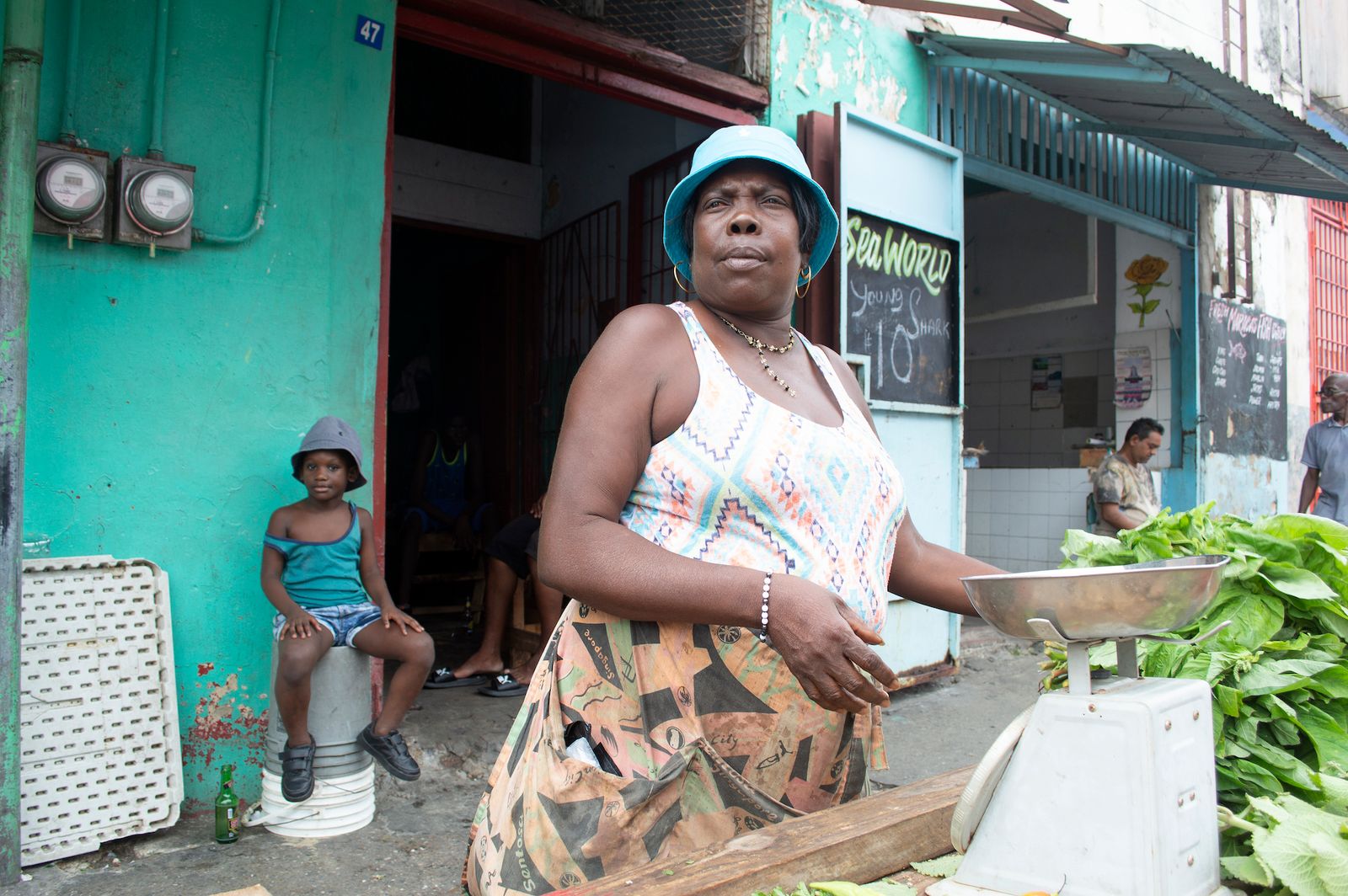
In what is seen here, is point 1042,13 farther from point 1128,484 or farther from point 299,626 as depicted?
point 299,626

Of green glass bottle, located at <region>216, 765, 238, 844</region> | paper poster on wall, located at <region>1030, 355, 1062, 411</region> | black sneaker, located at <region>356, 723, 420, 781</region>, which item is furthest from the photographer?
paper poster on wall, located at <region>1030, 355, 1062, 411</region>

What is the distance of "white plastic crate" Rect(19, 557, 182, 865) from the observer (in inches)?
112

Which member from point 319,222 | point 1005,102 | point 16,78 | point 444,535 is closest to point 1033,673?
point 1005,102

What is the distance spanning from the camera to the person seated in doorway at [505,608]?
477cm

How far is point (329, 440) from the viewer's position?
10.8 feet

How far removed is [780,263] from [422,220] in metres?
5.44

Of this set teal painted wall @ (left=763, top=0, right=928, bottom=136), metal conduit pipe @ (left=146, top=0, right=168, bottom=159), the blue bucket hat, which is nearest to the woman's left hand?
metal conduit pipe @ (left=146, top=0, right=168, bottom=159)

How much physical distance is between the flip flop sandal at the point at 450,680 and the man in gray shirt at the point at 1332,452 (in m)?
5.83

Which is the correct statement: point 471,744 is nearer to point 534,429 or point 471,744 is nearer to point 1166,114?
point 534,429

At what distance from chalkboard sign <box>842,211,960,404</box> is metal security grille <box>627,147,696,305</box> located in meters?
1.10

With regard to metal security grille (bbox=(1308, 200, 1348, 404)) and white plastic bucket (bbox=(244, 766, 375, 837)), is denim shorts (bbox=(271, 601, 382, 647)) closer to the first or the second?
white plastic bucket (bbox=(244, 766, 375, 837))

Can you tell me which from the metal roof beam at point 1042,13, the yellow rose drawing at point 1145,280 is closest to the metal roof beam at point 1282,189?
the yellow rose drawing at point 1145,280

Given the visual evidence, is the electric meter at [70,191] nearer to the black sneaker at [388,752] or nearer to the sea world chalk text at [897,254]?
the black sneaker at [388,752]

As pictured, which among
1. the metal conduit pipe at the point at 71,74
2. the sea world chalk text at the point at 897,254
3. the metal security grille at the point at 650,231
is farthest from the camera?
the metal security grille at the point at 650,231
